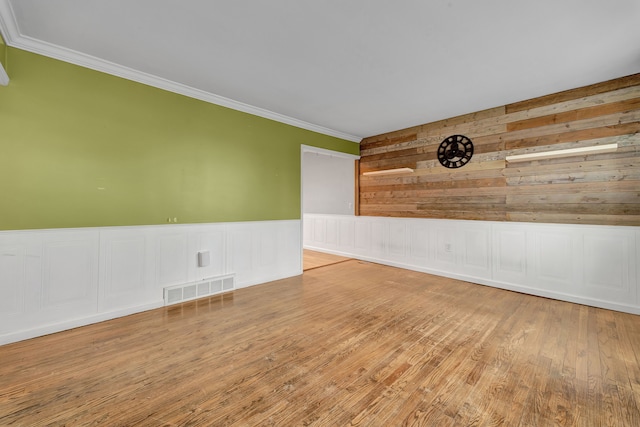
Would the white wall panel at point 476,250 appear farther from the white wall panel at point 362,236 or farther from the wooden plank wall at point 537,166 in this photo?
the white wall panel at point 362,236

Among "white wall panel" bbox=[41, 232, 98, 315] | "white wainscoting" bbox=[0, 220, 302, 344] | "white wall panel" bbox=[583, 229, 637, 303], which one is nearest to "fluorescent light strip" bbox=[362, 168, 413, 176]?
"white wall panel" bbox=[583, 229, 637, 303]

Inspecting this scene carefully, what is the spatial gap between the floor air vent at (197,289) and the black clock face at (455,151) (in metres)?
4.02

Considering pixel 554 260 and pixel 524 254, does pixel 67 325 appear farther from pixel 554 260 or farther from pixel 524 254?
pixel 554 260

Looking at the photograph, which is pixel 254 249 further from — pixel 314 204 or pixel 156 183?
pixel 314 204

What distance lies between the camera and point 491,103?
395 cm

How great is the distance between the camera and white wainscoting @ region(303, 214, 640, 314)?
318cm

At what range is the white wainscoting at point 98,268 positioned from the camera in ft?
8.05

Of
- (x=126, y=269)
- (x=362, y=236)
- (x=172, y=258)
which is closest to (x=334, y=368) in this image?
(x=172, y=258)

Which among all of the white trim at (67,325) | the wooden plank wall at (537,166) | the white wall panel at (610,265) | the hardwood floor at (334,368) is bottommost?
the hardwood floor at (334,368)

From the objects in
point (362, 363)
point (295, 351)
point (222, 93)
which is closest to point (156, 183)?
point (222, 93)

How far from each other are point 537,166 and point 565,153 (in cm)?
32

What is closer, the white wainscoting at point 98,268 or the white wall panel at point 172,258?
the white wainscoting at point 98,268

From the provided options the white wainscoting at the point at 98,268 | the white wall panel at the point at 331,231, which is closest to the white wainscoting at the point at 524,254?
the white wall panel at the point at 331,231

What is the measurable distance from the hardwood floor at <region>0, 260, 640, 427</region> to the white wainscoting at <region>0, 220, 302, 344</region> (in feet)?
0.61
